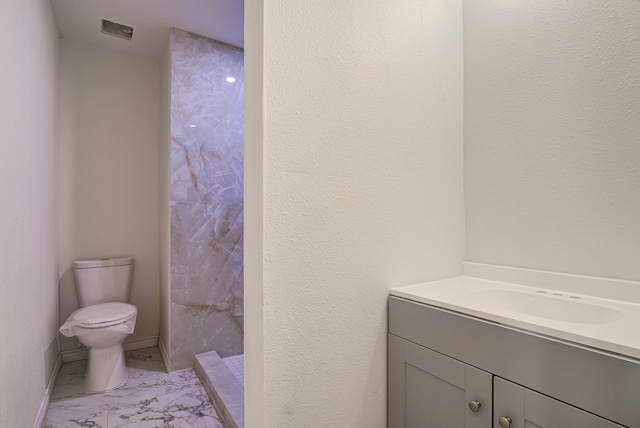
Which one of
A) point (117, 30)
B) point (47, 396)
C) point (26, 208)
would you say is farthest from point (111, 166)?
point (47, 396)

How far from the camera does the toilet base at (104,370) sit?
2080mm

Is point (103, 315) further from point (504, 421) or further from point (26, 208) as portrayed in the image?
point (504, 421)

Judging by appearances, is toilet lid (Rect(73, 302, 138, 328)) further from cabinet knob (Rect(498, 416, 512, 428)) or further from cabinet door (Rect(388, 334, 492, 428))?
cabinet knob (Rect(498, 416, 512, 428))

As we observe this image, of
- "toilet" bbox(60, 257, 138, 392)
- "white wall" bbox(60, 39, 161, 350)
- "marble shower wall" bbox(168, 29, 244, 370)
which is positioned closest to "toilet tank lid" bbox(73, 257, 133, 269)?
"toilet" bbox(60, 257, 138, 392)

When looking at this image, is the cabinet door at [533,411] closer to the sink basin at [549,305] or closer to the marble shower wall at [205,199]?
the sink basin at [549,305]

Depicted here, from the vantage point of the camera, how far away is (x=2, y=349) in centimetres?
116

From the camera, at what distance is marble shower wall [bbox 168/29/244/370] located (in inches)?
91.2

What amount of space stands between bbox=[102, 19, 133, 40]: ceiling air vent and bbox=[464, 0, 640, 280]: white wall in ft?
7.80

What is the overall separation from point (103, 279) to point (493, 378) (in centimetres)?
269

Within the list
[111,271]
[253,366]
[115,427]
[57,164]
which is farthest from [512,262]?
[57,164]

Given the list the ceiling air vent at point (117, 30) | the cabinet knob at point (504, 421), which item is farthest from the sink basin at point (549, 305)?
the ceiling air vent at point (117, 30)

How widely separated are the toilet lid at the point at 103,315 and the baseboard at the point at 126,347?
1.83ft

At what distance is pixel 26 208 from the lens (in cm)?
152

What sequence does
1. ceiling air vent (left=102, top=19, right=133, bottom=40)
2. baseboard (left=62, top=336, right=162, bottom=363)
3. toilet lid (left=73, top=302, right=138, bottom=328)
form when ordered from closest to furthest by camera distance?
toilet lid (left=73, top=302, right=138, bottom=328) → ceiling air vent (left=102, top=19, right=133, bottom=40) → baseboard (left=62, top=336, right=162, bottom=363)
